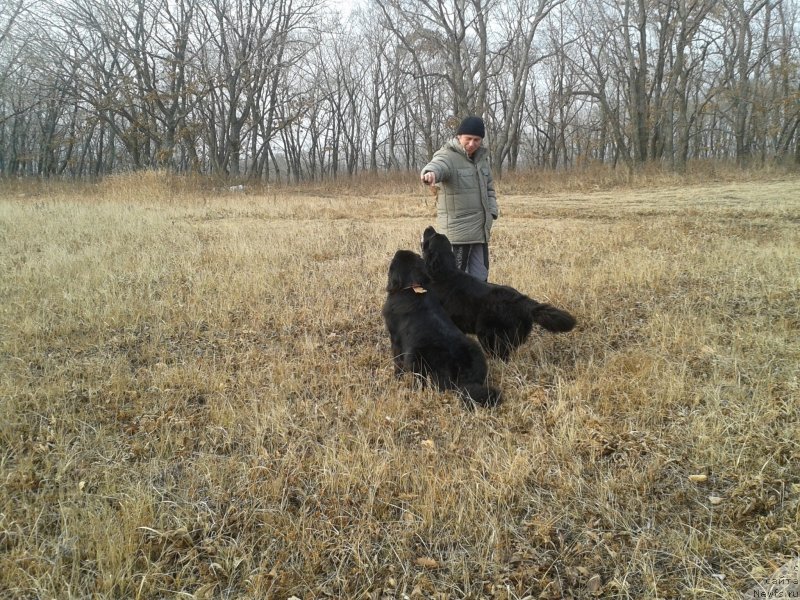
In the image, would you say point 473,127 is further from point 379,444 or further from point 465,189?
point 379,444

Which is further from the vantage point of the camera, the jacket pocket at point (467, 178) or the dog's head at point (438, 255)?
the jacket pocket at point (467, 178)

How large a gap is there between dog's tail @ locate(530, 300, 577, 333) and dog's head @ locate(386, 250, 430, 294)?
1038mm

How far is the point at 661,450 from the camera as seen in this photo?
3.04 m

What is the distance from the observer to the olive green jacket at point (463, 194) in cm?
499

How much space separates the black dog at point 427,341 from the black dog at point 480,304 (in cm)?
20

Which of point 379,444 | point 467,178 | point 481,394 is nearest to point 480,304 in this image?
point 481,394

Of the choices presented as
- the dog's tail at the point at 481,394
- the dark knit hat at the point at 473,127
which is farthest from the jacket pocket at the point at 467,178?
the dog's tail at the point at 481,394

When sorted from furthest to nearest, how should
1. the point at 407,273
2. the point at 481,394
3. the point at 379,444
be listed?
the point at 407,273
the point at 481,394
the point at 379,444

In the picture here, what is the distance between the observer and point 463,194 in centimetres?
510

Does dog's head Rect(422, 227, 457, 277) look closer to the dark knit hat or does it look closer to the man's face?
the man's face

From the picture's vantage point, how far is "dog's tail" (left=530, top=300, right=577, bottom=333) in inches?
152

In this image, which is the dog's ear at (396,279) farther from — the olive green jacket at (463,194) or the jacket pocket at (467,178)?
the jacket pocket at (467,178)

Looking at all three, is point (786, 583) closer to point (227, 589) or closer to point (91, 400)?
point (227, 589)

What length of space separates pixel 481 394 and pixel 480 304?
102cm
